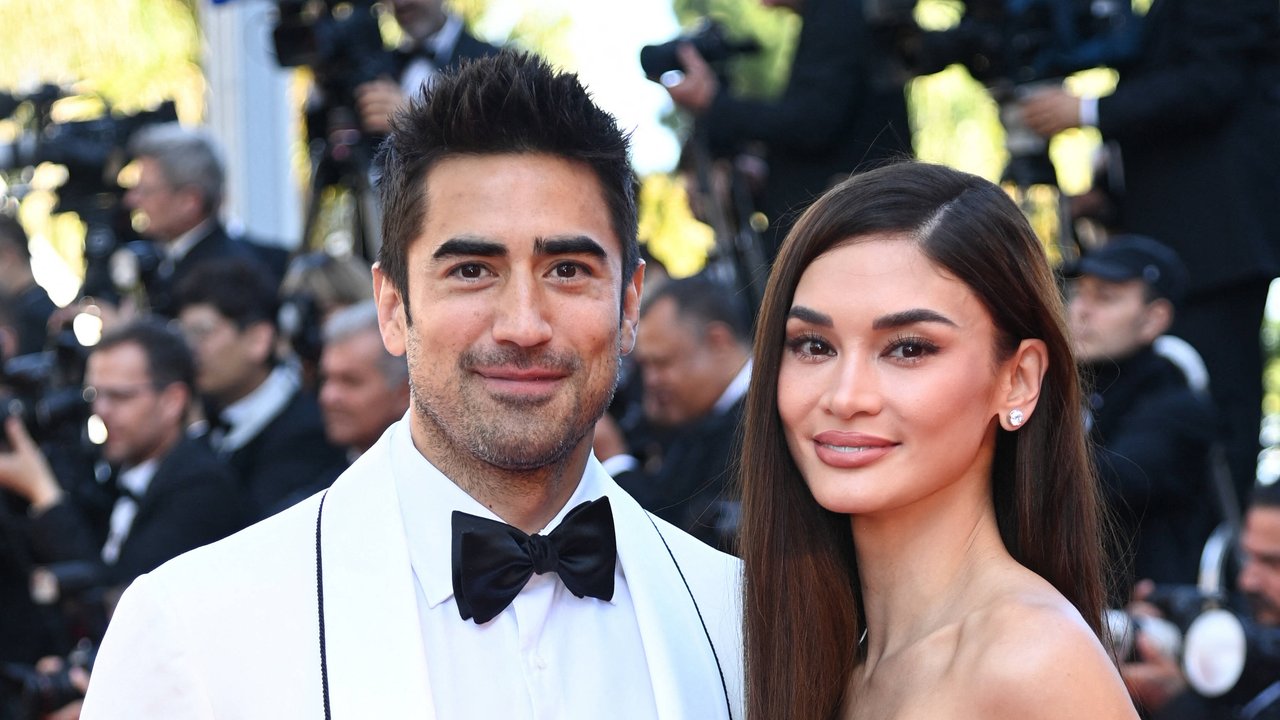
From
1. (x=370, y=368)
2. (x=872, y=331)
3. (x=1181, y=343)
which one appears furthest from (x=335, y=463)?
(x=872, y=331)

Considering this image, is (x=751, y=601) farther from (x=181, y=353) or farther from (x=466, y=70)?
(x=181, y=353)

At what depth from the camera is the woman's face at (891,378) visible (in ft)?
7.75

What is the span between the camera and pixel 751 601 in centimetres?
262

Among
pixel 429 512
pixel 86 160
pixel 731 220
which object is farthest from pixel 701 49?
pixel 429 512

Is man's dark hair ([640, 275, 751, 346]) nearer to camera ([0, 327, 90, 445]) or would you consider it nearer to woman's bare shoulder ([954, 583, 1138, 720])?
camera ([0, 327, 90, 445])

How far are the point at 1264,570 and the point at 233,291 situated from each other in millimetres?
3750

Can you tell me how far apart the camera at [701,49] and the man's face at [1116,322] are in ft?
5.64

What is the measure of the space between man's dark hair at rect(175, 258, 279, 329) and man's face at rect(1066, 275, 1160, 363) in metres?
2.98

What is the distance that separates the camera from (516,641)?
2.41 metres

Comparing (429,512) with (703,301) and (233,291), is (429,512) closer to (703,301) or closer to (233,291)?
(703,301)

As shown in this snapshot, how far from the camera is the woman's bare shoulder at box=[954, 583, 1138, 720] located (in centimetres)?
222

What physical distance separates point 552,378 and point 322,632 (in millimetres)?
492

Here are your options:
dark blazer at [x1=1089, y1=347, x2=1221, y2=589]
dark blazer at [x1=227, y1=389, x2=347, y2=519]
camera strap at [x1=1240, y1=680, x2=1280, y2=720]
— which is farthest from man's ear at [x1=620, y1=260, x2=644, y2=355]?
dark blazer at [x1=227, y1=389, x2=347, y2=519]

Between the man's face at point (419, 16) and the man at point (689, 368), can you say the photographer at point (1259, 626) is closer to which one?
the man at point (689, 368)
